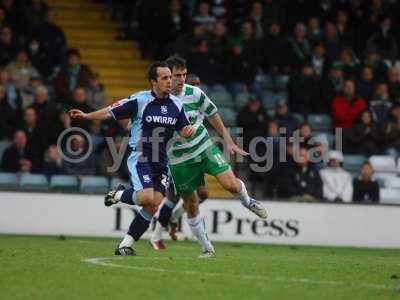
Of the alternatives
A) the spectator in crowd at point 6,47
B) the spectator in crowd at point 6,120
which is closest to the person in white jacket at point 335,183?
the spectator in crowd at point 6,120

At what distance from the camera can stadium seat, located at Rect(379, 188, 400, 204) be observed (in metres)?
20.6

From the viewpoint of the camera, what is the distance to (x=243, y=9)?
2498 cm

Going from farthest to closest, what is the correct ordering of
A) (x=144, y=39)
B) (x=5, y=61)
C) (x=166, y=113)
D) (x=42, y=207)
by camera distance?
(x=144, y=39) → (x=5, y=61) → (x=42, y=207) → (x=166, y=113)

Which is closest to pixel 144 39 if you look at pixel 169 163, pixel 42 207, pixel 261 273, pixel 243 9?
pixel 243 9

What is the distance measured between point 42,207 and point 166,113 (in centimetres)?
738

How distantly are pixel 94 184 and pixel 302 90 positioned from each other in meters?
4.96

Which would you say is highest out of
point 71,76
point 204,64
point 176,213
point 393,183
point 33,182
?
point 204,64

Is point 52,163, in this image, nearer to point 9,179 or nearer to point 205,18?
point 9,179

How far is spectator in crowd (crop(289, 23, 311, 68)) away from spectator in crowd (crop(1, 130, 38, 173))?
6407 mm

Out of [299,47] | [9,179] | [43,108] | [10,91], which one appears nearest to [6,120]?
[43,108]

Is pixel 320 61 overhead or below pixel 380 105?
overhead

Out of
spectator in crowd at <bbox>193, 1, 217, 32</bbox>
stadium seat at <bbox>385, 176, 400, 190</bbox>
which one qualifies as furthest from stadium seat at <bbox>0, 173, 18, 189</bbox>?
stadium seat at <bbox>385, 176, 400, 190</bbox>

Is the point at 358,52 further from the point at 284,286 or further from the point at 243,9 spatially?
the point at 284,286
